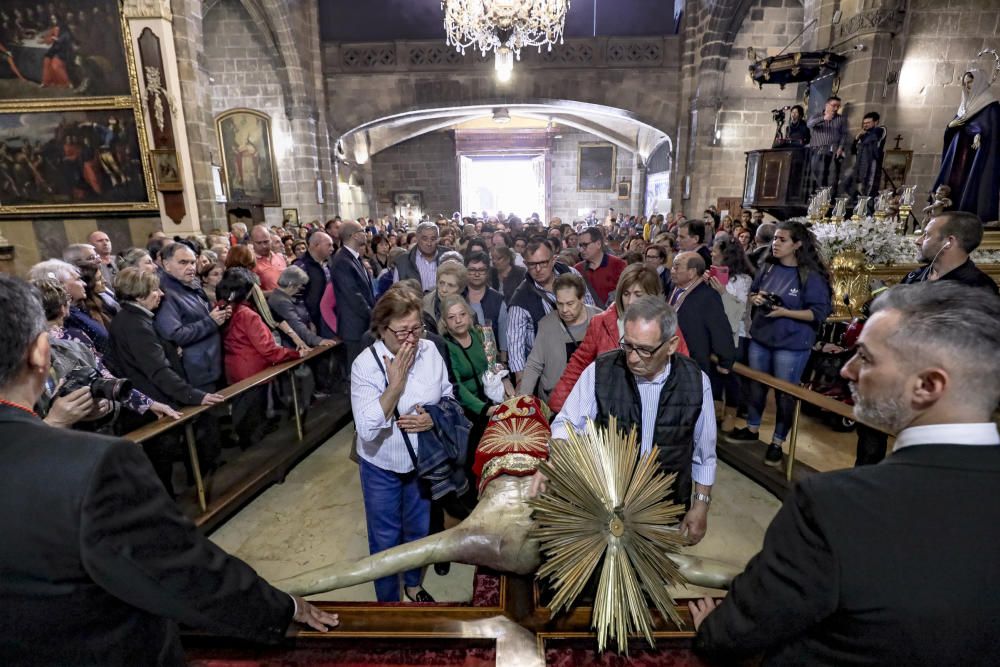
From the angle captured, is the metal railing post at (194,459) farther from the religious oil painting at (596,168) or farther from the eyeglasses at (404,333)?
the religious oil painting at (596,168)

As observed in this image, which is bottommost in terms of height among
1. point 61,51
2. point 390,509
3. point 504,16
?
point 390,509

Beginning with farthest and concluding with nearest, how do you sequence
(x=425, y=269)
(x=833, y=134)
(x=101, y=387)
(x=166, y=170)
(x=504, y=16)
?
1. (x=504, y=16)
2. (x=833, y=134)
3. (x=166, y=170)
4. (x=425, y=269)
5. (x=101, y=387)

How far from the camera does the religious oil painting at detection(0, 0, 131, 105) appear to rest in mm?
7109

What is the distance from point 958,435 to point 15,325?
68.6 inches

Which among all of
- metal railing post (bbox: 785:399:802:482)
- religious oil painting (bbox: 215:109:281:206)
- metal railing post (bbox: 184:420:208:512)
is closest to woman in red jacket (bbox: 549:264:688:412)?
metal railing post (bbox: 785:399:802:482)

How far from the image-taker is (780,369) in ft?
12.5

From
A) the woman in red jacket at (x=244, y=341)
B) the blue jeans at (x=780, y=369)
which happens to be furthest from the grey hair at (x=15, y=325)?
the blue jeans at (x=780, y=369)

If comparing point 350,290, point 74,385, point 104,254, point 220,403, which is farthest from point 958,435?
point 104,254

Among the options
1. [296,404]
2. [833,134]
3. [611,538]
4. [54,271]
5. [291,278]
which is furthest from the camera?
[833,134]

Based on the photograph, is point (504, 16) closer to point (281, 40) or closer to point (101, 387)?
point (281, 40)

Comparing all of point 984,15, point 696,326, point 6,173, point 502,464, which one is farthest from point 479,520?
point 984,15

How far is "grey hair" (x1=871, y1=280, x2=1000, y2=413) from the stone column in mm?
8939

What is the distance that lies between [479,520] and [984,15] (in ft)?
35.4

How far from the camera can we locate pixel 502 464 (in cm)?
188
